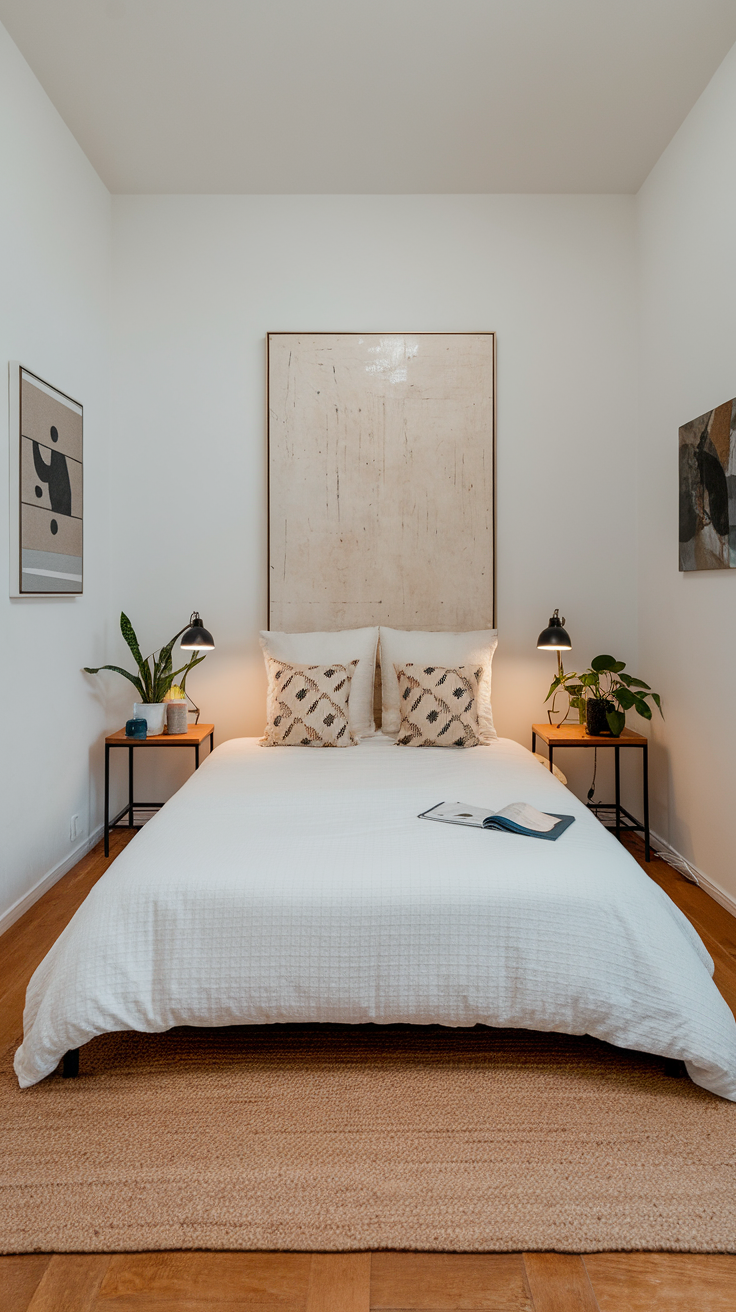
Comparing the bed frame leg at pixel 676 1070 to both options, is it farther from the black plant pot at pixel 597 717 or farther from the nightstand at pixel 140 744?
the nightstand at pixel 140 744

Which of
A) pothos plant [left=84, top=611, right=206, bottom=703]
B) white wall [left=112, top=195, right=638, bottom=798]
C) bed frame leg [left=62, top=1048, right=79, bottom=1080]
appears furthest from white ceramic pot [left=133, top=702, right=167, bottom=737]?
bed frame leg [left=62, top=1048, right=79, bottom=1080]

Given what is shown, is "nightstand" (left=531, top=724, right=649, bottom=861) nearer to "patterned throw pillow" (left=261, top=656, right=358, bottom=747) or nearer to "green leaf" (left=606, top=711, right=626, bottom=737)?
"green leaf" (left=606, top=711, right=626, bottom=737)

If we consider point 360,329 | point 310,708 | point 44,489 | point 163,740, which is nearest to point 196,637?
point 163,740

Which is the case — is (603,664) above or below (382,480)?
below

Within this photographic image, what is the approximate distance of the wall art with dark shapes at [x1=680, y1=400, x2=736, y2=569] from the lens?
2801mm

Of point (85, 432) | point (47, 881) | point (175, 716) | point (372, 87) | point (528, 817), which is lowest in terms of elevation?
point (47, 881)

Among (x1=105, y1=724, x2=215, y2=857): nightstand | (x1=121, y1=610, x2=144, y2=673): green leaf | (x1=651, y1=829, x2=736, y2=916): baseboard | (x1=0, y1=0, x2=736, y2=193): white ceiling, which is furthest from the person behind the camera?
(x1=121, y1=610, x2=144, y2=673): green leaf

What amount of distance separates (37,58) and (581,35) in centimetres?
202

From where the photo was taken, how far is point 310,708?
3.31 m

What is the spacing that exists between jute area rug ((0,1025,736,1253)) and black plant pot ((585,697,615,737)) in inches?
66.7

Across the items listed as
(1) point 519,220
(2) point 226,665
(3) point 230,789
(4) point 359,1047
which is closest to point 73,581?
(2) point 226,665

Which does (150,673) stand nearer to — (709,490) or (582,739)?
(582,739)

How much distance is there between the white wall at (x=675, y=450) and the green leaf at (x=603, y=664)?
242 mm

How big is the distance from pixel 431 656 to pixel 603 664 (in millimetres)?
823
